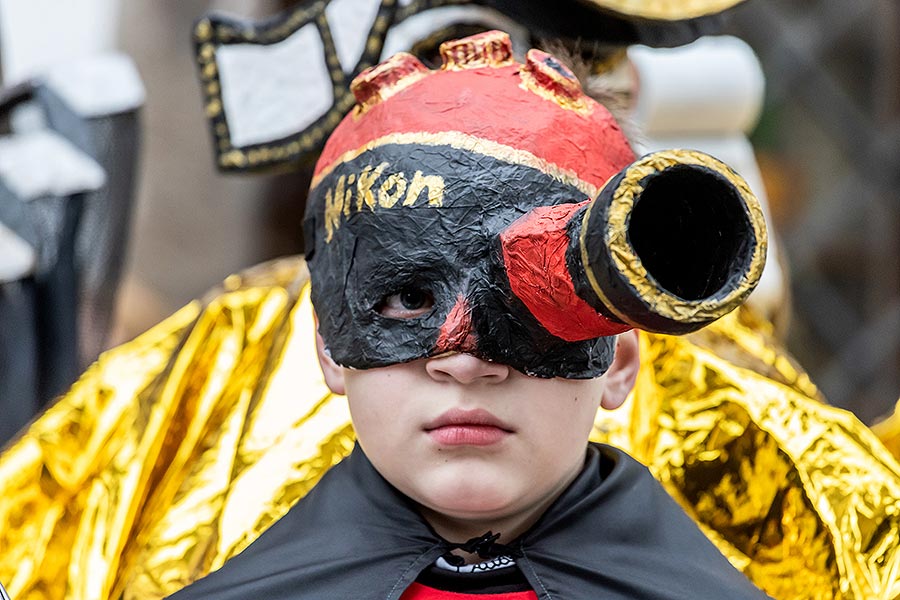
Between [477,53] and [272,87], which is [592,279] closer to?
[477,53]

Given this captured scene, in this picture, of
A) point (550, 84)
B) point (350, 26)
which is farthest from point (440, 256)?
point (350, 26)

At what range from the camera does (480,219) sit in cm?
86

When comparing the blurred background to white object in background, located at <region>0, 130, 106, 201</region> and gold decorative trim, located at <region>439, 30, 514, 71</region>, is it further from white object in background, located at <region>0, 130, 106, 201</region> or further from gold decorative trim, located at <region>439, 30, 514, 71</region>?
gold decorative trim, located at <region>439, 30, 514, 71</region>

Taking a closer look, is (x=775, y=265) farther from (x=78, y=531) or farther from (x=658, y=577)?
(x=78, y=531)

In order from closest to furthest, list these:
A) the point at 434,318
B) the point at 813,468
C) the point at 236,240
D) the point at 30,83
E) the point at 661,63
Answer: the point at 434,318
the point at 813,468
the point at 30,83
the point at 661,63
the point at 236,240

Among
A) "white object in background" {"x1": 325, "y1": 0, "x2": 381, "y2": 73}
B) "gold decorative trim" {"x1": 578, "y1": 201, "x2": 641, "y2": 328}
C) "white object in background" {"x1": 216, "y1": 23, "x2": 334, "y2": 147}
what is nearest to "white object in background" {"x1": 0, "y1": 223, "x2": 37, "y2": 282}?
"white object in background" {"x1": 216, "y1": 23, "x2": 334, "y2": 147}

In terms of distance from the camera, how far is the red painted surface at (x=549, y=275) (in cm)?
78

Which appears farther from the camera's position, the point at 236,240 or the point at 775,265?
the point at 236,240

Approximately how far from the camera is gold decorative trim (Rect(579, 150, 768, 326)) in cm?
70

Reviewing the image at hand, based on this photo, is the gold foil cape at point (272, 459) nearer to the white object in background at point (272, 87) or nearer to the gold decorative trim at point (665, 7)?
the white object in background at point (272, 87)

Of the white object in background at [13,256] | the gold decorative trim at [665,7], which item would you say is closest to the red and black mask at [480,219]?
the gold decorative trim at [665,7]

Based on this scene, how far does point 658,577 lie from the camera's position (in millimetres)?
954

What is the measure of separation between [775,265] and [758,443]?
56cm

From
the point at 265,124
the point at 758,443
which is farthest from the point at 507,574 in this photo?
the point at 265,124
